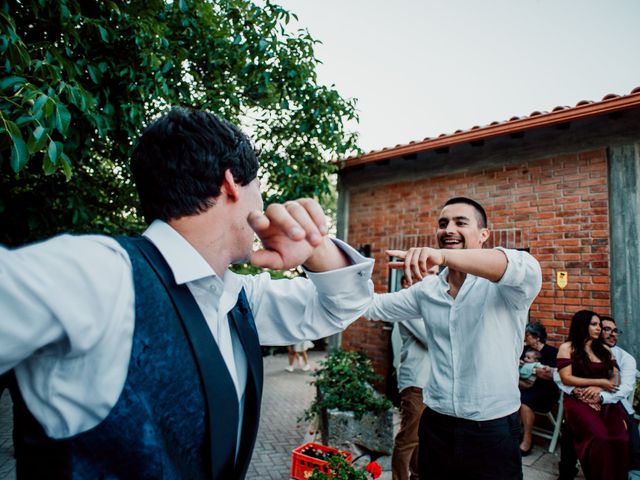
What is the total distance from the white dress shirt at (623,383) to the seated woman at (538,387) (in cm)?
53

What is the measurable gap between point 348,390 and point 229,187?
4184 millimetres

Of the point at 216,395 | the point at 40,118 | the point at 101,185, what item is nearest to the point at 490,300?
the point at 216,395

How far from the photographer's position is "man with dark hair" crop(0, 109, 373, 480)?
2.28 feet

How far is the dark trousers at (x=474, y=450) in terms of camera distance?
228 centimetres

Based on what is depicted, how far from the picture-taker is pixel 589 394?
4340 mm

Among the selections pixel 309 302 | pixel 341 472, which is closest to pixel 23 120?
pixel 309 302

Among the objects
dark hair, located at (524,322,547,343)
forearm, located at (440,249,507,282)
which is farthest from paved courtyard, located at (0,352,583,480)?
forearm, located at (440,249,507,282)

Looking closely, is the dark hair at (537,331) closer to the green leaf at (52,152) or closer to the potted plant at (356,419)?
the potted plant at (356,419)

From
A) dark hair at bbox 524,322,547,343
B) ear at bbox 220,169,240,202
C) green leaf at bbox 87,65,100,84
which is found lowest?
dark hair at bbox 524,322,547,343

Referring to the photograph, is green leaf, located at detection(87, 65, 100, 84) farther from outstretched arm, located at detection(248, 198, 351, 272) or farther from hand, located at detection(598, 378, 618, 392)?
hand, located at detection(598, 378, 618, 392)

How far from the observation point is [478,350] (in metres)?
2.46

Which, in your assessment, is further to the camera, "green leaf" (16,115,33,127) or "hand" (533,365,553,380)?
"hand" (533,365,553,380)

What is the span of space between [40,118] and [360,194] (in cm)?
632

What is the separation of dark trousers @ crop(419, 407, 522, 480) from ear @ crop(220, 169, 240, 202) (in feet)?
6.94
